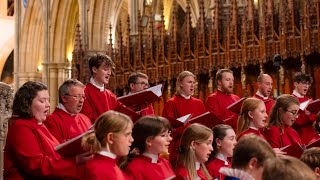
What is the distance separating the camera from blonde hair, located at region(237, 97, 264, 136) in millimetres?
5225

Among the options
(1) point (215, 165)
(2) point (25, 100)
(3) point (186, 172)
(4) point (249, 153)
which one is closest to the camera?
(4) point (249, 153)

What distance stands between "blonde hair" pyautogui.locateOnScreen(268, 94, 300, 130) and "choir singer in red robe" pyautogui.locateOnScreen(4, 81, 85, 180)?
2246mm

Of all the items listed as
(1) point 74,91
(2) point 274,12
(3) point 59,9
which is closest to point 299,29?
(2) point 274,12

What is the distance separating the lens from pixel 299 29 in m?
10.2

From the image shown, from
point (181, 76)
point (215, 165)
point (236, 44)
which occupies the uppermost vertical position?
point (236, 44)

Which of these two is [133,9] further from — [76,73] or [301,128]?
[301,128]

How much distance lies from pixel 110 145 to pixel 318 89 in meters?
7.50

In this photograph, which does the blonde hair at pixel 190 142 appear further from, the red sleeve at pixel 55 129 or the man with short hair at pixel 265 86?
the man with short hair at pixel 265 86

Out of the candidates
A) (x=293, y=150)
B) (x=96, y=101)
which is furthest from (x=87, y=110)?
(x=293, y=150)

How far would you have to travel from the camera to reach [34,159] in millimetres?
3758

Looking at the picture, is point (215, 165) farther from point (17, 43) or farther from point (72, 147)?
point (17, 43)

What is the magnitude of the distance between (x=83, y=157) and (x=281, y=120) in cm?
244

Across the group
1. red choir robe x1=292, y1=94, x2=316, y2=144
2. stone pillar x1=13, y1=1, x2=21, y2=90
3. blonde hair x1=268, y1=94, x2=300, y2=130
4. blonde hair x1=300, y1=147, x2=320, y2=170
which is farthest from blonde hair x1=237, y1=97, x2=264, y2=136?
stone pillar x1=13, y1=1, x2=21, y2=90

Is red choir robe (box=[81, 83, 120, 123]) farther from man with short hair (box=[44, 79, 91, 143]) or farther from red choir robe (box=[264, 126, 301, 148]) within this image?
red choir robe (box=[264, 126, 301, 148])
